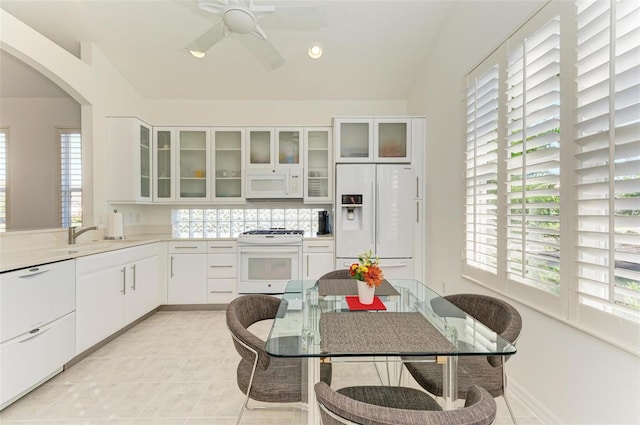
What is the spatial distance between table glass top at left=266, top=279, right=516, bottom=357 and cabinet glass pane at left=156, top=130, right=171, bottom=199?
290cm

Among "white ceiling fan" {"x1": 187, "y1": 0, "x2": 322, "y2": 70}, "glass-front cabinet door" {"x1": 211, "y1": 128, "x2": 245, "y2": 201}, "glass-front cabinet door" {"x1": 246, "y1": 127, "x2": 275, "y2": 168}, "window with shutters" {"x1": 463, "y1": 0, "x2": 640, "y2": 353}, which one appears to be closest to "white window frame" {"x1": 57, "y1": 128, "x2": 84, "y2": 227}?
"glass-front cabinet door" {"x1": 211, "y1": 128, "x2": 245, "y2": 201}

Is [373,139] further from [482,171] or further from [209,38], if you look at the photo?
[209,38]

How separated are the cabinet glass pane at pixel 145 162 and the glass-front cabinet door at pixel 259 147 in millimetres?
1252

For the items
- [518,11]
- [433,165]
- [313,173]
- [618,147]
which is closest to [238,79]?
[313,173]

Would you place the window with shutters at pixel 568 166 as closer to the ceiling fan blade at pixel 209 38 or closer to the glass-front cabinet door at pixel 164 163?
the ceiling fan blade at pixel 209 38

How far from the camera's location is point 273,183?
3861 mm

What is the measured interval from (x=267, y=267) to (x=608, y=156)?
3.12m

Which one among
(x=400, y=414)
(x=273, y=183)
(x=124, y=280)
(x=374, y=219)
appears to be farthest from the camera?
(x=273, y=183)

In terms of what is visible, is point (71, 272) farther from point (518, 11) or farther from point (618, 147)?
point (518, 11)

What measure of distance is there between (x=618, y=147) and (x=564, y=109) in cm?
38

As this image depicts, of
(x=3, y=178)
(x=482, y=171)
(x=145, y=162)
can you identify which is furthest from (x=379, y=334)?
(x=3, y=178)

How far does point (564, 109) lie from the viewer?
150cm

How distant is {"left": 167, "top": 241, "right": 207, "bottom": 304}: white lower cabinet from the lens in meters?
3.58

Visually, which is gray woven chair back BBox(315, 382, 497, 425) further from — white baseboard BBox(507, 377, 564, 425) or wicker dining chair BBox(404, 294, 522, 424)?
white baseboard BBox(507, 377, 564, 425)
